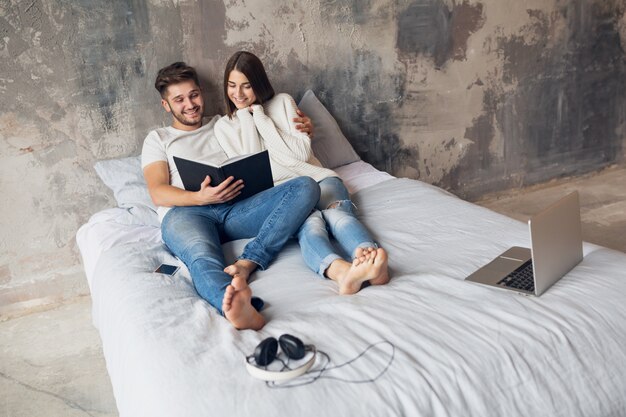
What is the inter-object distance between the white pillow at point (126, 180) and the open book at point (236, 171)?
18.7 inches

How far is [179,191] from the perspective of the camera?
2.62 metres

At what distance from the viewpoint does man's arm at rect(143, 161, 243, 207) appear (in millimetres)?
2463

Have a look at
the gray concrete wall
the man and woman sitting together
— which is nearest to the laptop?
the man and woman sitting together

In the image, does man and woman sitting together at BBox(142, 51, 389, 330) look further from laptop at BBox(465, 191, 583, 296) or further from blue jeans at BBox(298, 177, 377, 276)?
laptop at BBox(465, 191, 583, 296)

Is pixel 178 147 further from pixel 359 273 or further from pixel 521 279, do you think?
pixel 521 279

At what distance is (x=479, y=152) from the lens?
4086 mm

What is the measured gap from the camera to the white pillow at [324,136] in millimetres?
3402

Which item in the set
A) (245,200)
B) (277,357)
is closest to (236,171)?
(245,200)

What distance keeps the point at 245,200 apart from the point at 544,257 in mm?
1168

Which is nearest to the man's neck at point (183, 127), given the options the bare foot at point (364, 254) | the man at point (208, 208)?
the man at point (208, 208)

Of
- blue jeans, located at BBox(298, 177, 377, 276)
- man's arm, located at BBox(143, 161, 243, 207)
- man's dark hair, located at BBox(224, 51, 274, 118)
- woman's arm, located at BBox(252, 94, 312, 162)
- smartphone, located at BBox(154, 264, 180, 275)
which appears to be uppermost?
man's dark hair, located at BBox(224, 51, 274, 118)

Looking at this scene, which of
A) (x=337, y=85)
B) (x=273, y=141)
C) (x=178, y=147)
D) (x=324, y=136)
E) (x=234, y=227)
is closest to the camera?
(x=234, y=227)

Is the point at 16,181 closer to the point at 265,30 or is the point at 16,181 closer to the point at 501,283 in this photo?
the point at 265,30

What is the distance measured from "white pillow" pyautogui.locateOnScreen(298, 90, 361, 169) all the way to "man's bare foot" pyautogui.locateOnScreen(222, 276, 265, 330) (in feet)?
5.28
